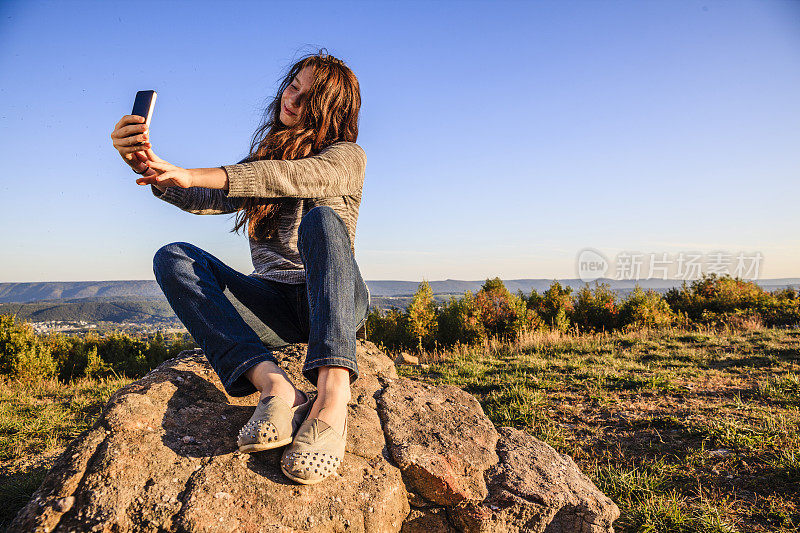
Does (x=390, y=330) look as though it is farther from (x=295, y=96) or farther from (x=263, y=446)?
(x=263, y=446)

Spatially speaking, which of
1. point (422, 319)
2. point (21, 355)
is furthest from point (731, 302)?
point (21, 355)

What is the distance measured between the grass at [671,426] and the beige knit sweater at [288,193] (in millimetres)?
2160

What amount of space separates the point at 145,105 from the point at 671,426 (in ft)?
13.9

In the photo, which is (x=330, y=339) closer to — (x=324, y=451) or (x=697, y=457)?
(x=324, y=451)

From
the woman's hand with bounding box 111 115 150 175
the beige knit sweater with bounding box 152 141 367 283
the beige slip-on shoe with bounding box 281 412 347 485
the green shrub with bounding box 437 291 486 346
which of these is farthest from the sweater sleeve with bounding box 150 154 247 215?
the green shrub with bounding box 437 291 486 346

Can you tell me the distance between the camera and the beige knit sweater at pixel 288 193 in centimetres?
184

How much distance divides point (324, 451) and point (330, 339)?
0.41m

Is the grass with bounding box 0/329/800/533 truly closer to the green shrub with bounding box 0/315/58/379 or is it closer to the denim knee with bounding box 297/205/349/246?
the green shrub with bounding box 0/315/58/379

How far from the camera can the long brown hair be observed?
235 centimetres

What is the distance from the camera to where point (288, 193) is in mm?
1945

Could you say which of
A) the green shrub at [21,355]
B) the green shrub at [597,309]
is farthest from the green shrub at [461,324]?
the green shrub at [21,355]

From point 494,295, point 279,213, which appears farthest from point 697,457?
point 494,295

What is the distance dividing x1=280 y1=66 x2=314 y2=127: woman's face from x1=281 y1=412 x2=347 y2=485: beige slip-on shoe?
1736mm

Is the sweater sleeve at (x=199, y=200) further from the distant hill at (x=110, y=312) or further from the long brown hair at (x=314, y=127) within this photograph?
the distant hill at (x=110, y=312)
